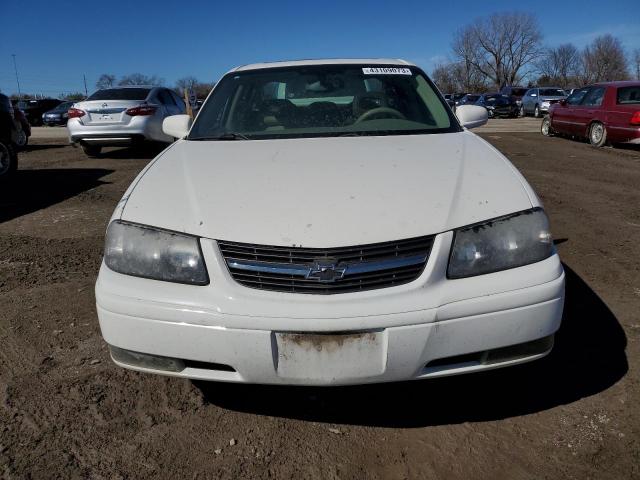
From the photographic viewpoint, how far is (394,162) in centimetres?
243

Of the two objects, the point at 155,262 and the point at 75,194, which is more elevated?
the point at 155,262

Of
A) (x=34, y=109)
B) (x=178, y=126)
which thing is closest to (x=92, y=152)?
(x=178, y=126)

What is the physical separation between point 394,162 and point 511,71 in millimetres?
89010

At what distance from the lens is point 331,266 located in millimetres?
1887

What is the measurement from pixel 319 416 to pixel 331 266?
815 mm

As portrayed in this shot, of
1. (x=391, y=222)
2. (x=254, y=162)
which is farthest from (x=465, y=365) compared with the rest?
(x=254, y=162)

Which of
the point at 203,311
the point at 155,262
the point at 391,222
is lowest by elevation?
the point at 203,311

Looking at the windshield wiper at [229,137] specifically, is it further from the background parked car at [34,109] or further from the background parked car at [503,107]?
the background parked car at [34,109]

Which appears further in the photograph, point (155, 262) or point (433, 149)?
point (433, 149)

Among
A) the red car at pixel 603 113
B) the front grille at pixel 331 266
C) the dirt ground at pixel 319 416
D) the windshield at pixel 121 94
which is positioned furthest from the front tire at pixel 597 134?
the front grille at pixel 331 266

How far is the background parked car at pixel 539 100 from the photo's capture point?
26031mm

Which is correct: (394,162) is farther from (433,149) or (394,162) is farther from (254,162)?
(254,162)

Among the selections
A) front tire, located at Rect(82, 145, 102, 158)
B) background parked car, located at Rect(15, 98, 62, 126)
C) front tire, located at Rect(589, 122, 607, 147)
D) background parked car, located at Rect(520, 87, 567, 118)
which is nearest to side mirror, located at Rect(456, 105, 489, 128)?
front tire, located at Rect(589, 122, 607, 147)

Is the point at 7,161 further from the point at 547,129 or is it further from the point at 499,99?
the point at 499,99
